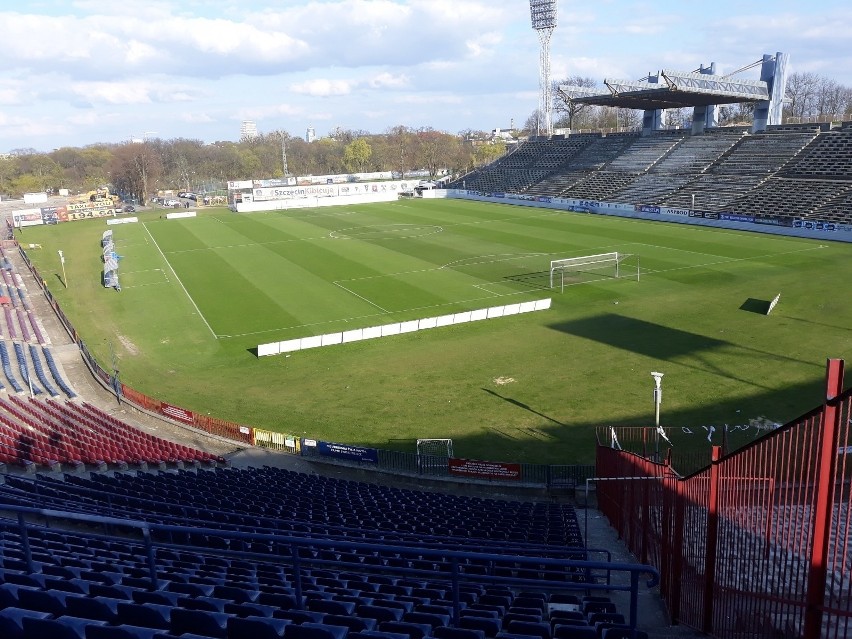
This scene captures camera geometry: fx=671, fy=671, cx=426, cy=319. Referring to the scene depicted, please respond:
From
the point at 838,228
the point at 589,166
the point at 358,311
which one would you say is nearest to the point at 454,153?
the point at 589,166

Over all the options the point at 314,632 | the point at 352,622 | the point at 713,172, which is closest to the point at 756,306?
the point at 352,622

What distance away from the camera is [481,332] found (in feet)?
125

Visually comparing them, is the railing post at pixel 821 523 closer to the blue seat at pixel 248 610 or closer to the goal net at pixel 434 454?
the blue seat at pixel 248 610

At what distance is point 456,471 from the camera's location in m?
21.8

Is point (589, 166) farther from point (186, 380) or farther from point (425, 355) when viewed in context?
point (186, 380)

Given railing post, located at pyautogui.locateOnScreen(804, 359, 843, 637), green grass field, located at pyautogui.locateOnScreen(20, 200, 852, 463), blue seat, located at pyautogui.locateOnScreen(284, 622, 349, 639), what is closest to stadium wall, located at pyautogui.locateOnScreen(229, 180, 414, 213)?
green grass field, located at pyautogui.locateOnScreen(20, 200, 852, 463)

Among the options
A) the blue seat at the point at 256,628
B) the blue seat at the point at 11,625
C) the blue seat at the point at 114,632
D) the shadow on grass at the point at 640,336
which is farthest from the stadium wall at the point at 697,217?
the blue seat at the point at 11,625

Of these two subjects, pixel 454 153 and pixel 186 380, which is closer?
pixel 186 380

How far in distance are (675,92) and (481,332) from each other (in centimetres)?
5188

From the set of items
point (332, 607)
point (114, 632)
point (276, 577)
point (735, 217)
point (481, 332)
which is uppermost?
point (114, 632)

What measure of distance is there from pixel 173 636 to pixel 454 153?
177 m

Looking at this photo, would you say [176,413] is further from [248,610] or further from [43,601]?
[248,610]

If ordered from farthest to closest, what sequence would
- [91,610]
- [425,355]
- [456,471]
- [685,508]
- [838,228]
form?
[838,228] < [425,355] < [456,471] < [685,508] < [91,610]

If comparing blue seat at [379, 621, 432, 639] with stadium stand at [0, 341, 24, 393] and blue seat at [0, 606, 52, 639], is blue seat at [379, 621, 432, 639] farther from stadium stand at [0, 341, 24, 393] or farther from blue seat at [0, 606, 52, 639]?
stadium stand at [0, 341, 24, 393]
